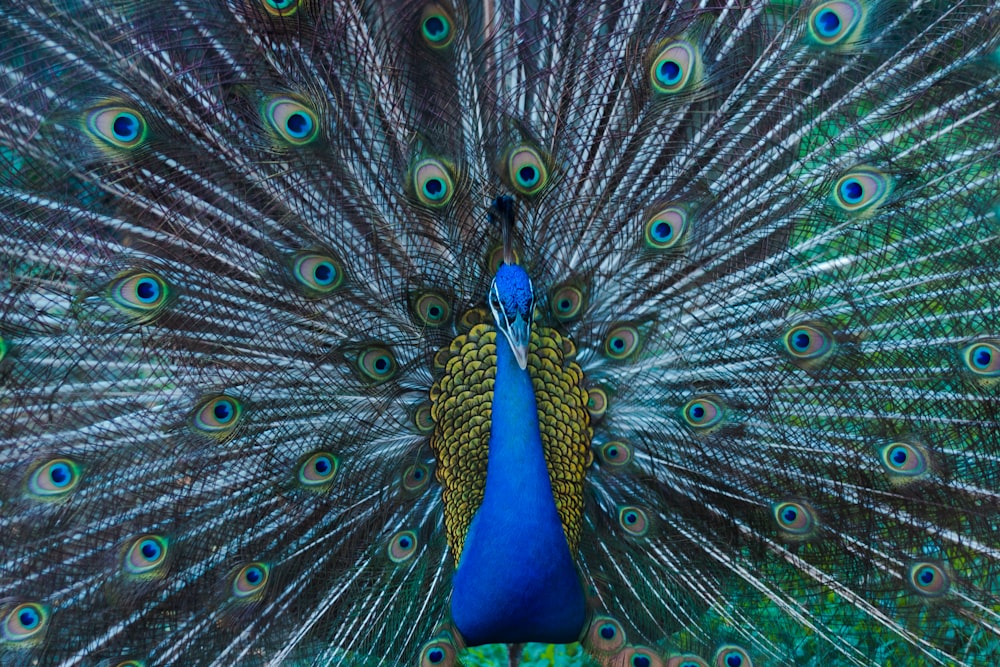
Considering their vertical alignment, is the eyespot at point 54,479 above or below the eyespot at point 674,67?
below

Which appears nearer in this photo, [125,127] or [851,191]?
[125,127]

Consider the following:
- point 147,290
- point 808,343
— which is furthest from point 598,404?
point 147,290

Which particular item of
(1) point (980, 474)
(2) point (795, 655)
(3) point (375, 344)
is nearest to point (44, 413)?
(3) point (375, 344)

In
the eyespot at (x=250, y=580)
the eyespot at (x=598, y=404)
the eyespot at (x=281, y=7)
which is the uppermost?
the eyespot at (x=281, y=7)

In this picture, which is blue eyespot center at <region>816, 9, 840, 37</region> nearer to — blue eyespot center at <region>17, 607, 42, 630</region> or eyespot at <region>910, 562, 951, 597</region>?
eyespot at <region>910, 562, 951, 597</region>

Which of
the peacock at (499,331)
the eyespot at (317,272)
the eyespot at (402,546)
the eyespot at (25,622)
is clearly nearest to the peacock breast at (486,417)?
the peacock at (499,331)

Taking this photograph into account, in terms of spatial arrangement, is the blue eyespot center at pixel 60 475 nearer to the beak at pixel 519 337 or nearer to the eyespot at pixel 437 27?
the beak at pixel 519 337

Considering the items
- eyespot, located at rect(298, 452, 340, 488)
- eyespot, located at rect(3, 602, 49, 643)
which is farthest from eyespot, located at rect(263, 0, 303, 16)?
eyespot, located at rect(3, 602, 49, 643)

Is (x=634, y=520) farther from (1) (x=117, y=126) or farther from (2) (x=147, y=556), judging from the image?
(1) (x=117, y=126)
